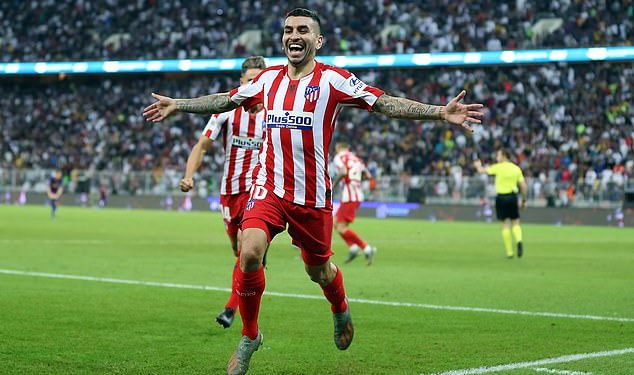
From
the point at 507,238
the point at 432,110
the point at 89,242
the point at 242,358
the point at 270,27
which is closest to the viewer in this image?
the point at 242,358

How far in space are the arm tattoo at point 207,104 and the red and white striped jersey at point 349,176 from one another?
12.7 m

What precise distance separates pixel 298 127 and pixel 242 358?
163cm

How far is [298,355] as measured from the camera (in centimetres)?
809

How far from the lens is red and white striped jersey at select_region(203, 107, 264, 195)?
1054 centimetres

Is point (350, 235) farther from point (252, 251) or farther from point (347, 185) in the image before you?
point (252, 251)

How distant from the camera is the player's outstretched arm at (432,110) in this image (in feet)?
23.0

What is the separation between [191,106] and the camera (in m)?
7.77

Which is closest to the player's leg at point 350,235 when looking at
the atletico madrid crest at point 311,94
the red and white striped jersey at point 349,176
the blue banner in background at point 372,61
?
the red and white striped jersey at point 349,176

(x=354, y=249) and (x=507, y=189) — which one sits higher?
(x=507, y=189)

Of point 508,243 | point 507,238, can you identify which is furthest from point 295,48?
point 507,238

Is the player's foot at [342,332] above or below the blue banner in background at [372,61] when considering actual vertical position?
below

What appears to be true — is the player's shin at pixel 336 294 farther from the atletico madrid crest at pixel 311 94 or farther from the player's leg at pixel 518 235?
the player's leg at pixel 518 235

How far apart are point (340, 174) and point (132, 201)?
89.8 feet

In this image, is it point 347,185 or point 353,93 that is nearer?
point 353,93
